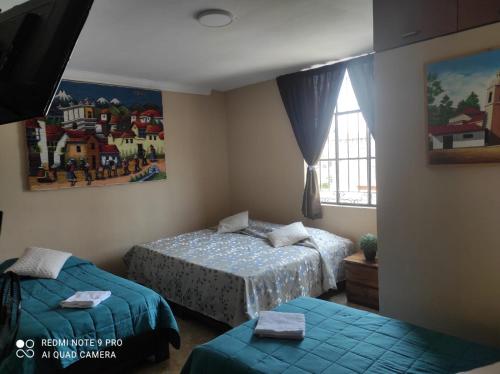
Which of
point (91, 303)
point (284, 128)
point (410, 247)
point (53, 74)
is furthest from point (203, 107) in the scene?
point (53, 74)

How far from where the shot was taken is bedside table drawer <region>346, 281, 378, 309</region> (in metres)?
3.26

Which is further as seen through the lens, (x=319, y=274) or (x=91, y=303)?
(x=319, y=274)

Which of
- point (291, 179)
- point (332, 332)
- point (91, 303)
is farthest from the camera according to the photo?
point (291, 179)

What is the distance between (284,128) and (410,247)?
8.62 ft

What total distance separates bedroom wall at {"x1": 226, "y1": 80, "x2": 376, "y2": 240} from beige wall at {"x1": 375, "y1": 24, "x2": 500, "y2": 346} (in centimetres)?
172

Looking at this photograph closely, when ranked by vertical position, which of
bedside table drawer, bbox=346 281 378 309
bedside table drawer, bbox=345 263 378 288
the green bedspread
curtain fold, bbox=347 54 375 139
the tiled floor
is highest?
curtain fold, bbox=347 54 375 139

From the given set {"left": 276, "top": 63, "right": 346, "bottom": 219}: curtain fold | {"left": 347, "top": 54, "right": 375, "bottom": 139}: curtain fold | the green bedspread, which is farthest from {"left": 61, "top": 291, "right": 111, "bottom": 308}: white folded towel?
{"left": 347, "top": 54, "right": 375, "bottom": 139}: curtain fold

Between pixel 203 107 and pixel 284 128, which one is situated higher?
pixel 203 107

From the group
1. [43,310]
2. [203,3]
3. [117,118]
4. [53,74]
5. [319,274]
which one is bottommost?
[319,274]

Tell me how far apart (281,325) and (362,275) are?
165 cm

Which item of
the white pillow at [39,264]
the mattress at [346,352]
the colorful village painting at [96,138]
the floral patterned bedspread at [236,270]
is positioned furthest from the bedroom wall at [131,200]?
the mattress at [346,352]

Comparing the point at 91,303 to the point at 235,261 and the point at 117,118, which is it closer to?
the point at 235,261

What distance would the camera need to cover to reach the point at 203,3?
221 cm

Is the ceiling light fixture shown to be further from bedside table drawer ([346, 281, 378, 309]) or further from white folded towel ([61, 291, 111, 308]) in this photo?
bedside table drawer ([346, 281, 378, 309])
